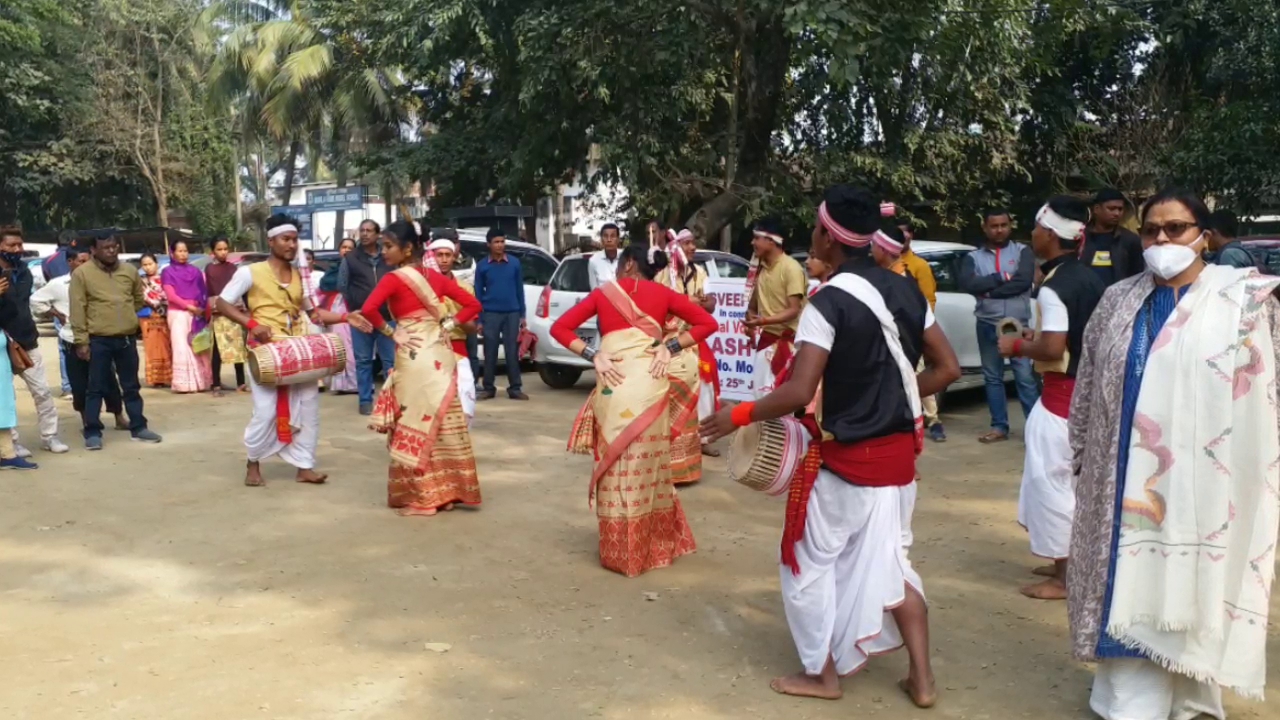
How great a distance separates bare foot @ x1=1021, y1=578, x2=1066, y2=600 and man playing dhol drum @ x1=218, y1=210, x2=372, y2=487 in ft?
15.1

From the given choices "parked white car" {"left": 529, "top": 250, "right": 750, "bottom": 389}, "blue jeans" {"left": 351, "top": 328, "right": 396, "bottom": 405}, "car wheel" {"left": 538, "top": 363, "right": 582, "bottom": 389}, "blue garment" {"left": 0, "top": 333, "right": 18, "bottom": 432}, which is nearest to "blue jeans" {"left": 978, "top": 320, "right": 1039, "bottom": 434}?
"parked white car" {"left": 529, "top": 250, "right": 750, "bottom": 389}

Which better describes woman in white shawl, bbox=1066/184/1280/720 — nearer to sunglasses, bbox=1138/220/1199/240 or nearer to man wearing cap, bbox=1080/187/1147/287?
sunglasses, bbox=1138/220/1199/240

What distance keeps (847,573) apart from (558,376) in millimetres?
9165

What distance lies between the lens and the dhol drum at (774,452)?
4223 mm

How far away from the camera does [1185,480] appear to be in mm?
3771

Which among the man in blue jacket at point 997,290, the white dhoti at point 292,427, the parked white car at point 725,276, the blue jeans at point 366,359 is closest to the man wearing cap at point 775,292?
the man in blue jacket at point 997,290

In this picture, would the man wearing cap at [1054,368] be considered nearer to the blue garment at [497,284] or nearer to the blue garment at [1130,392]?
the blue garment at [1130,392]

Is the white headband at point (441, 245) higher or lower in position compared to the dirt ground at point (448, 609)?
→ higher

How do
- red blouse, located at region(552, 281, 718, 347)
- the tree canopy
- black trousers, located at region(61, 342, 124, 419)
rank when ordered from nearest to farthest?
red blouse, located at region(552, 281, 718, 347) → black trousers, located at region(61, 342, 124, 419) → the tree canopy

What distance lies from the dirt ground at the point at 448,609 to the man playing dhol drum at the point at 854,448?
0.29 meters

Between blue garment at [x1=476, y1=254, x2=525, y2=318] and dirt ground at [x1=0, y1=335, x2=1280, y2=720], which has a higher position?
blue garment at [x1=476, y1=254, x2=525, y2=318]

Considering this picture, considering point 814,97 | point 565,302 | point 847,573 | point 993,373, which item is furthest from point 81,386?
point 814,97

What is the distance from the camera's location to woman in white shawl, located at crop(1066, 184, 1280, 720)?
3.74 metres

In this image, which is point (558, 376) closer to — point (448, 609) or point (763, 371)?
point (763, 371)
